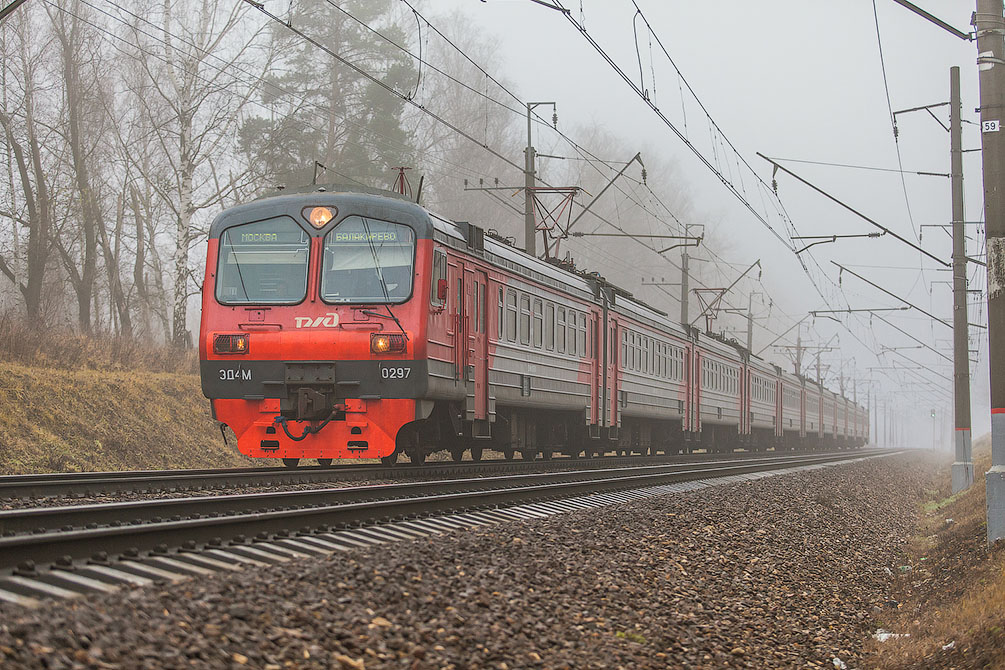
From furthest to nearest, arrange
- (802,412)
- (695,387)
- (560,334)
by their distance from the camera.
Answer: (802,412) → (695,387) → (560,334)

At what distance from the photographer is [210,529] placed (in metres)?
6.75

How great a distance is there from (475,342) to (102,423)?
248 inches

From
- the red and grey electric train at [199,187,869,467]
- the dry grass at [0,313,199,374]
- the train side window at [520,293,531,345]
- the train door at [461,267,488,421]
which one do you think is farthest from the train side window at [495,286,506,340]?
the dry grass at [0,313,199,374]

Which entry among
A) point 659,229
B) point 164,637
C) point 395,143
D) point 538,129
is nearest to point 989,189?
point 164,637

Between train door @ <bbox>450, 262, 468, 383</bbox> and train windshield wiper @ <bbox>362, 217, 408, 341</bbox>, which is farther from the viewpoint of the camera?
train door @ <bbox>450, 262, 468, 383</bbox>

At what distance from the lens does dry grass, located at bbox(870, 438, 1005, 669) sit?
668 cm

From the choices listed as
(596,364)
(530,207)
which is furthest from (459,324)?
(530,207)

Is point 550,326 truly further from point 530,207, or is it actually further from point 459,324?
point 530,207

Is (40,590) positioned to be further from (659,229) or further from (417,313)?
(659,229)

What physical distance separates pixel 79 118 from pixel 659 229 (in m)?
41.8

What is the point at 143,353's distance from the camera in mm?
21641

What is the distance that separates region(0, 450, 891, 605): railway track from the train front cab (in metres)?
1.49

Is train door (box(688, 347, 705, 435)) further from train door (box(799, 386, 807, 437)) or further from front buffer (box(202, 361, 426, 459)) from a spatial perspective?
train door (box(799, 386, 807, 437))

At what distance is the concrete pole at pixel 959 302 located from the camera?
21969mm
